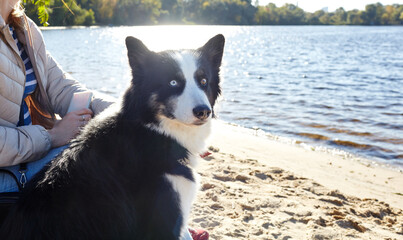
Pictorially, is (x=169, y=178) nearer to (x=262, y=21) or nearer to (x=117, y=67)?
(x=117, y=67)

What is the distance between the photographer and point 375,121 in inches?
394

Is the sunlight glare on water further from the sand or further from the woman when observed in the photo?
the woman

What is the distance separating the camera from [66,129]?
10.3ft

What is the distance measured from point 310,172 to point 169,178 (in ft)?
13.9

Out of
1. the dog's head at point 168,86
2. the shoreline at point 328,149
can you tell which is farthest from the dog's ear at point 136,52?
the shoreline at point 328,149

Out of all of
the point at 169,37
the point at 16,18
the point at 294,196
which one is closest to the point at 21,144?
the point at 16,18

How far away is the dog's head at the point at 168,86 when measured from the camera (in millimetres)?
2873

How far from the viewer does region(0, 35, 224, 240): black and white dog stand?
2.28 m

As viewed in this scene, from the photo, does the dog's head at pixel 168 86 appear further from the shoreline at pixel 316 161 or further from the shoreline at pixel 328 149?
the shoreline at pixel 328 149

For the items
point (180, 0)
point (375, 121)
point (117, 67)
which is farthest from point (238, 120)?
point (180, 0)

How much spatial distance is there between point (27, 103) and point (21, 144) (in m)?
0.73

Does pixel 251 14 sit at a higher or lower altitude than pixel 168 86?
lower

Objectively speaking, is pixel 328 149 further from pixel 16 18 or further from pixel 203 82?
pixel 16 18

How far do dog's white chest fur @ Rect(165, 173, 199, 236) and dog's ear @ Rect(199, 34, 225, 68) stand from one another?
3.78ft
